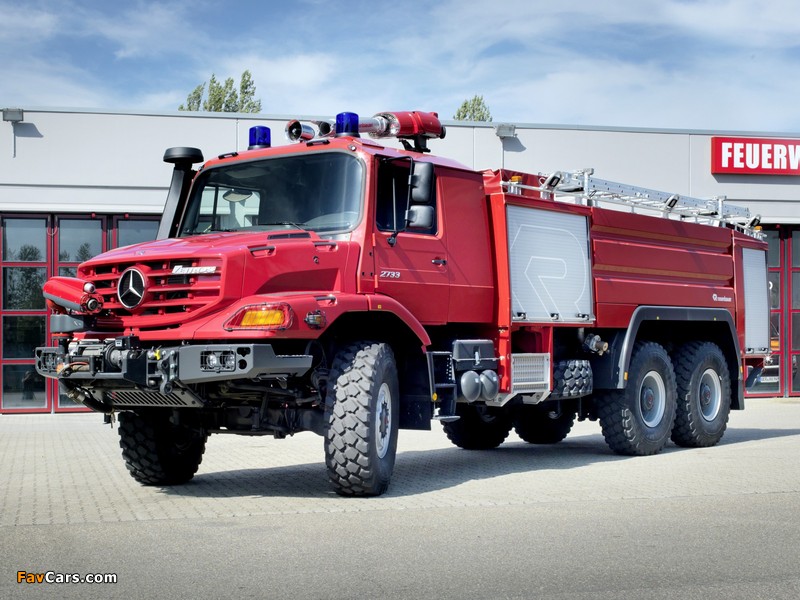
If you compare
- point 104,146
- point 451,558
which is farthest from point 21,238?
point 451,558

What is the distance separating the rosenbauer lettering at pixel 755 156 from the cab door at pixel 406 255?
635 inches

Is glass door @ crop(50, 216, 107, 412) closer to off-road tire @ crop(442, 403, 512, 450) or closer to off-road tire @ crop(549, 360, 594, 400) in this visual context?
off-road tire @ crop(442, 403, 512, 450)

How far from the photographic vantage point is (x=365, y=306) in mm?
8961

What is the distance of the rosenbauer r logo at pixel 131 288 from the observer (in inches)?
340

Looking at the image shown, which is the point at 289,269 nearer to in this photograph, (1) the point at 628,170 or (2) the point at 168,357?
(2) the point at 168,357

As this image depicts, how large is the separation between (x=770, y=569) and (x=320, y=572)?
8.27 feet

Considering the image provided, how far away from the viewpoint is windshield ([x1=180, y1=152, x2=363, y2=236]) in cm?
938

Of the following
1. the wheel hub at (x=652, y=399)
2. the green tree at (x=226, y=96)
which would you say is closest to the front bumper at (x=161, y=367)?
the wheel hub at (x=652, y=399)

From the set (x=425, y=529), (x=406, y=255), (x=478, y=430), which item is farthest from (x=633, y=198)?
(x=425, y=529)

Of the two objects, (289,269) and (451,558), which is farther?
(289,269)

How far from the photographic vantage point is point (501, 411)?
13.2 metres

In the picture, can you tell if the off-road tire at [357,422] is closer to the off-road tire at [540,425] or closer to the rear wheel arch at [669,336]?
the rear wheel arch at [669,336]

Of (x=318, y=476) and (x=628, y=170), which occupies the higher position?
(x=628, y=170)

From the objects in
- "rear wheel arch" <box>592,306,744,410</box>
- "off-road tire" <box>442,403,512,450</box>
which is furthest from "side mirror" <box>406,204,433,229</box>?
"off-road tire" <box>442,403,512,450</box>
